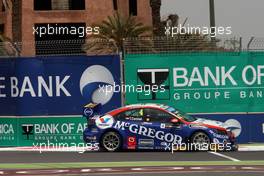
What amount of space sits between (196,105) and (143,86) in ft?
5.55

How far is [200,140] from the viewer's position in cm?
1728

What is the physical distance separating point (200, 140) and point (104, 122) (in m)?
2.70

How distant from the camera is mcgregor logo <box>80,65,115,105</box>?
63.7ft

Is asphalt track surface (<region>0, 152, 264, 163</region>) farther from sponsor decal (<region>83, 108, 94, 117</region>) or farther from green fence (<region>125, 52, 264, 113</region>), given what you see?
green fence (<region>125, 52, 264, 113</region>)

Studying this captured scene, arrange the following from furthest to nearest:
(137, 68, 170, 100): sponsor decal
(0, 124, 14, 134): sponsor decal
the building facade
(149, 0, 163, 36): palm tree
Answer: (149, 0, 163, 36): palm tree → the building facade → (0, 124, 14, 134): sponsor decal → (137, 68, 170, 100): sponsor decal

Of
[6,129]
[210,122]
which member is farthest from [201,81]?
[6,129]

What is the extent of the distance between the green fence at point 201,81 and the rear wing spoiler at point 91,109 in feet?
3.08

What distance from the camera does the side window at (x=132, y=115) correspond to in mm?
17734

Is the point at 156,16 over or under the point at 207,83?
over

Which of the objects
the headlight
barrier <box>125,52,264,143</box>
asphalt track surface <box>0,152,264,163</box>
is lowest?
asphalt track surface <box>0,152,264,163</box>

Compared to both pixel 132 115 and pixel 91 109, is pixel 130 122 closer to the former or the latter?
pixel 132 115

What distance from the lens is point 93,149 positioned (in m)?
18.4

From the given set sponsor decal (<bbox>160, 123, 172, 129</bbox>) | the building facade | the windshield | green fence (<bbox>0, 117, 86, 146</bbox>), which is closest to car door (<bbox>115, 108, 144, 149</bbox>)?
sponsor decal (<bbox>160, 123, 172, 129</bbox>)

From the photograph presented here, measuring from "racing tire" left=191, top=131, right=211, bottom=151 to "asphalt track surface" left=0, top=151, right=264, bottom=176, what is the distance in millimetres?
445
